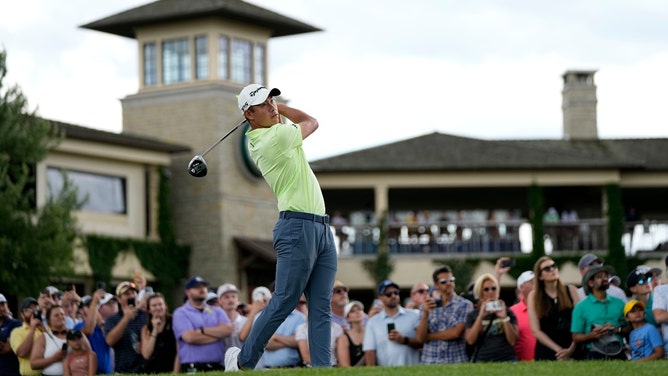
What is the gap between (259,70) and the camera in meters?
46.3

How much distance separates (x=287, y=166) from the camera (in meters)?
12.8

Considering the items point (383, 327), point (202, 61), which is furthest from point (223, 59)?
point (383, 327)

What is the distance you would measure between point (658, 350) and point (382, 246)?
33.6 m

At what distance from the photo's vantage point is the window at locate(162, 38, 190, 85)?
149 feet

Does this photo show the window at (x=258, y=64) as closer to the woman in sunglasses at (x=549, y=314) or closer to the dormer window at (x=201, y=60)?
the dormer window at (x=201, y=60)

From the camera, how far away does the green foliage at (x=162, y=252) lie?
138 feet

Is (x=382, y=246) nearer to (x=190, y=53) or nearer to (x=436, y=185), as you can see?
(x=436, y=185)

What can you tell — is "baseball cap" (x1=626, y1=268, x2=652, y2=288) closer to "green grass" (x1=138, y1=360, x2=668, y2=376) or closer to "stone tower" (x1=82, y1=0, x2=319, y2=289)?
"green grass" (x1=138, y1=360, x2=668, y2=376)

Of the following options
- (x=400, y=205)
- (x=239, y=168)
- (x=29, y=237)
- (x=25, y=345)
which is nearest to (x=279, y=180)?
(x=25, y=345)

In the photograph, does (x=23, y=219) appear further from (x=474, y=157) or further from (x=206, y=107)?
(x=474, y=157)

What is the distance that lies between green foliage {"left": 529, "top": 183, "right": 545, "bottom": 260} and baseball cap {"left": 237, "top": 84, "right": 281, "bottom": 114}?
121 feet

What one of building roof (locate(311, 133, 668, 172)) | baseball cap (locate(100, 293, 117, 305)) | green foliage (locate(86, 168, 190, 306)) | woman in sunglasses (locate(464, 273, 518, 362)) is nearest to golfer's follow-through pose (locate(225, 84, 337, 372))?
woman in sunglasses (locate(464, 273, 518, 362))

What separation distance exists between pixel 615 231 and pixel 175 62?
14.6 metres

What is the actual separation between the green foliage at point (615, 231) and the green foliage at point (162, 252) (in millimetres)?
13062
